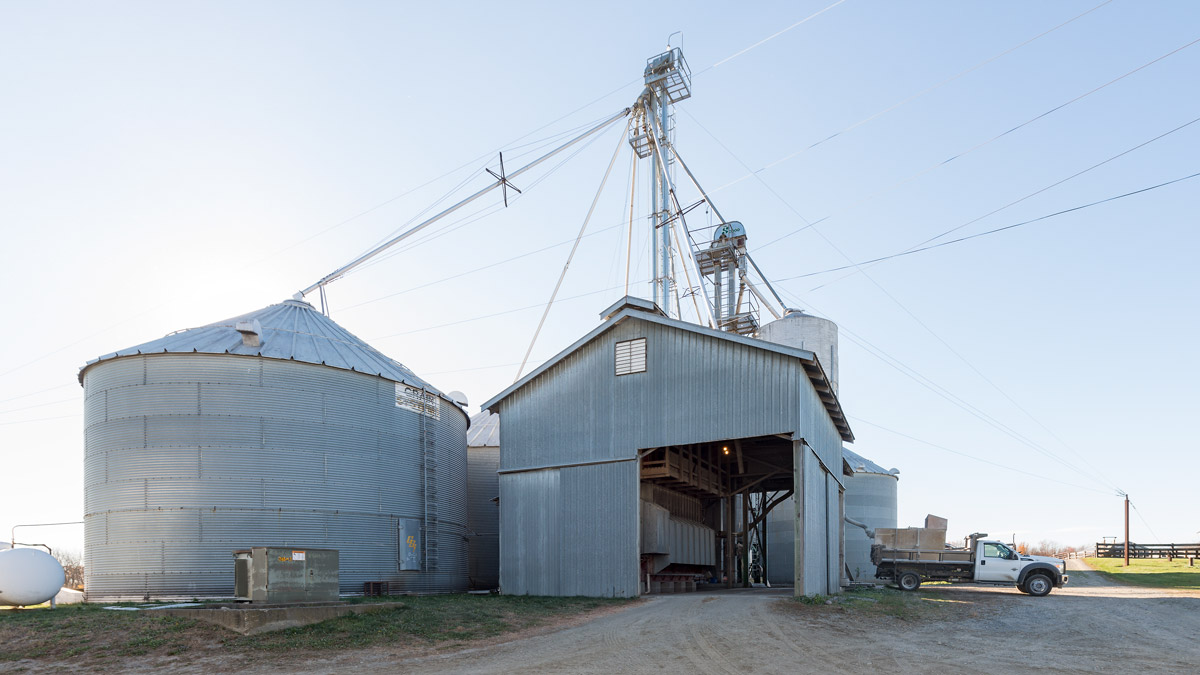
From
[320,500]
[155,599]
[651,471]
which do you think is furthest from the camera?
[651,471]

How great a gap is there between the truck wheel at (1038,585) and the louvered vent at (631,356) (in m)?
19.2

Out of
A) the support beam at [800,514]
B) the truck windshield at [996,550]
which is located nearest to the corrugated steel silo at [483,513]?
the support beam at [800,514]

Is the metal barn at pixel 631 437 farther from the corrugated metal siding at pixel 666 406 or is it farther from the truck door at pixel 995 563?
the truck door at pixel 995 563

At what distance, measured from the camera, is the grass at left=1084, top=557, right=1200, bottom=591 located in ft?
141

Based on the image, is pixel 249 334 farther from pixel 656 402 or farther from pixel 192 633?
pixel 656 402

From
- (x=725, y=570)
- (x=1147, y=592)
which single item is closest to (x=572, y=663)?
(x=725, y=570)

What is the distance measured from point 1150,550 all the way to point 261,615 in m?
71.1

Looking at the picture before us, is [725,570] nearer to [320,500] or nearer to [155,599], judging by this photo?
[320,500]

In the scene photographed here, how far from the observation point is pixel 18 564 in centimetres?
2248

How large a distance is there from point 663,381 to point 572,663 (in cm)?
1383

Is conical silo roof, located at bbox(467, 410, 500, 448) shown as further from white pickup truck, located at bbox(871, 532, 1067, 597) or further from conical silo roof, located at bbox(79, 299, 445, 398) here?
white pickup truck, located at bbox(871, 532, 1067, 597)

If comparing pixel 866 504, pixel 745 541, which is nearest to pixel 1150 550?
pixel 866 504

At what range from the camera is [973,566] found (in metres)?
36.2

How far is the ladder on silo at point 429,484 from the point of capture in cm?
3284
